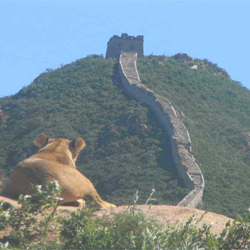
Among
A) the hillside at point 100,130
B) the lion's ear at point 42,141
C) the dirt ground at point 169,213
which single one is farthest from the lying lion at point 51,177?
the hillside at point 100,130

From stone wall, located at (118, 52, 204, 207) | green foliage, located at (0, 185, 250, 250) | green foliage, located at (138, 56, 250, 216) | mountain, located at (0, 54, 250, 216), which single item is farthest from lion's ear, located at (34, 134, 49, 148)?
green foliage, located at (138, 56, 250, 216)

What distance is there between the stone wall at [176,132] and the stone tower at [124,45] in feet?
58.3

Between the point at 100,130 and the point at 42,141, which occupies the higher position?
the point at 100,130

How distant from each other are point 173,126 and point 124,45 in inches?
1326

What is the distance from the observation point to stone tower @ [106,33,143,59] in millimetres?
65625

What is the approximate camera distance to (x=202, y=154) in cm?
3331

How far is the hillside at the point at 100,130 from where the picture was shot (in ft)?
95.2

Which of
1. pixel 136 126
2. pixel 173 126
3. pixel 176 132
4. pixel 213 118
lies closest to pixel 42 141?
pixel 176 132

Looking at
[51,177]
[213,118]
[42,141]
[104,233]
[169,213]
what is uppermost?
[213,118]

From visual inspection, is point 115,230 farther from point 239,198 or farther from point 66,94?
point 66,94

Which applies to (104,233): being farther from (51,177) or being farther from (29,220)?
(51,177)

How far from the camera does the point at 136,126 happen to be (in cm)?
3772

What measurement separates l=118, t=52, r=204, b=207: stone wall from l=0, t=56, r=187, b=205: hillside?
0.63m

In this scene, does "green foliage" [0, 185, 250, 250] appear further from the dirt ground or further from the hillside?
the hillside
